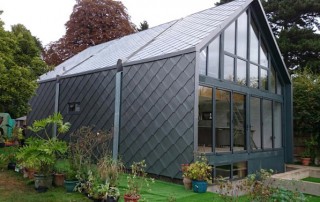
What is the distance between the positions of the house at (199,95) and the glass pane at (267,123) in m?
0.04

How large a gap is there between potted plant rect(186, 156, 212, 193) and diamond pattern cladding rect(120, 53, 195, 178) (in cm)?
47

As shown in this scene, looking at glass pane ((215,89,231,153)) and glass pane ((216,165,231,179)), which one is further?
glass pane ((215,89,231,153))

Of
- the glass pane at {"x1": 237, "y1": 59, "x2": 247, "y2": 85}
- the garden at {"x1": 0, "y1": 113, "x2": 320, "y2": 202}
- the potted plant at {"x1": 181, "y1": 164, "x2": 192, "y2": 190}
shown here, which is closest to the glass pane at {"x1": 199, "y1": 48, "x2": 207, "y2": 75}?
the glass pane at {"x1": 237, "y1": 59, "x2": 247, "y2": 85}

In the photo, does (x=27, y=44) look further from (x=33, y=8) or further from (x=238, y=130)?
(x=238, y=130)

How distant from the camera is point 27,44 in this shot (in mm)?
10180

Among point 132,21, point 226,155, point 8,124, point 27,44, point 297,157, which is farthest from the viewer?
point 132,21

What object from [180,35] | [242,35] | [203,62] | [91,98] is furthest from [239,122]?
[91,98]

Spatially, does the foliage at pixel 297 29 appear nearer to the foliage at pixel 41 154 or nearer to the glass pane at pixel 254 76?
the glass pane at pixel 254 76

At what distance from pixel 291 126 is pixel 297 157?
1730 millimetres

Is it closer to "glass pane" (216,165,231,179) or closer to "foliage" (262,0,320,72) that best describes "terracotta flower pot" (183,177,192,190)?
"glass pane" (216,165,231,179)

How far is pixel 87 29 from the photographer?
2206 centimetres

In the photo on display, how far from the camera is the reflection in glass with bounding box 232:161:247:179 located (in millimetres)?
8348

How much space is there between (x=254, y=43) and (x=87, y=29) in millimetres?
15156

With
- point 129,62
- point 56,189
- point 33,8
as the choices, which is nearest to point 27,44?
point 33,8
